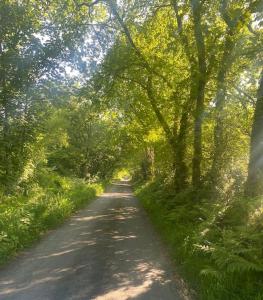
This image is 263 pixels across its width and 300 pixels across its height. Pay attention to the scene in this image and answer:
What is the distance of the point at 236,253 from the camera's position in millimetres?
7438

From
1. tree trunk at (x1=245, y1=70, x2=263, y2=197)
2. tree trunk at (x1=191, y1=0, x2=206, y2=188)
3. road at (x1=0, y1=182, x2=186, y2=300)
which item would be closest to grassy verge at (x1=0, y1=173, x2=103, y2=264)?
road at (x1=0, y1=182, x2=186, y2=300)

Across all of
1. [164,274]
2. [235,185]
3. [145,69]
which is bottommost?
[164,274]

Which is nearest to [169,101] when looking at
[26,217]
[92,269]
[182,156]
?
[182,156]

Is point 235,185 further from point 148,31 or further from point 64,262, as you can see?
point 148,31

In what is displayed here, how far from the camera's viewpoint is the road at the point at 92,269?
276 inches

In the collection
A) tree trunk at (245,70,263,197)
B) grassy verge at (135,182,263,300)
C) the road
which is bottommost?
the road

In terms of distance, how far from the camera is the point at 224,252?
23.1ft

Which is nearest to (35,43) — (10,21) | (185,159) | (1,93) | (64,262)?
(10,21)

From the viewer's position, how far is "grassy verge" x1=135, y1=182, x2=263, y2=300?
6379 mm

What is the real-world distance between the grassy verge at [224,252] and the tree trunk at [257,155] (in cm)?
74

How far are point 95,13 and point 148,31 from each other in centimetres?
308

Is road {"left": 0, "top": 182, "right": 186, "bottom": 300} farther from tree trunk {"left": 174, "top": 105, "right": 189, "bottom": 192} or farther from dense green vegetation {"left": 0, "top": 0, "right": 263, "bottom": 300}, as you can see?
tree trunk {"left": 174, "top": 105, "right": 189, "bottom": 192}

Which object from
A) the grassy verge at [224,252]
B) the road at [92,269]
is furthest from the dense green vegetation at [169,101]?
the road at [92,269]

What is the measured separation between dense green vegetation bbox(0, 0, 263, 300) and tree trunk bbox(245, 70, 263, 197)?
3 cm
